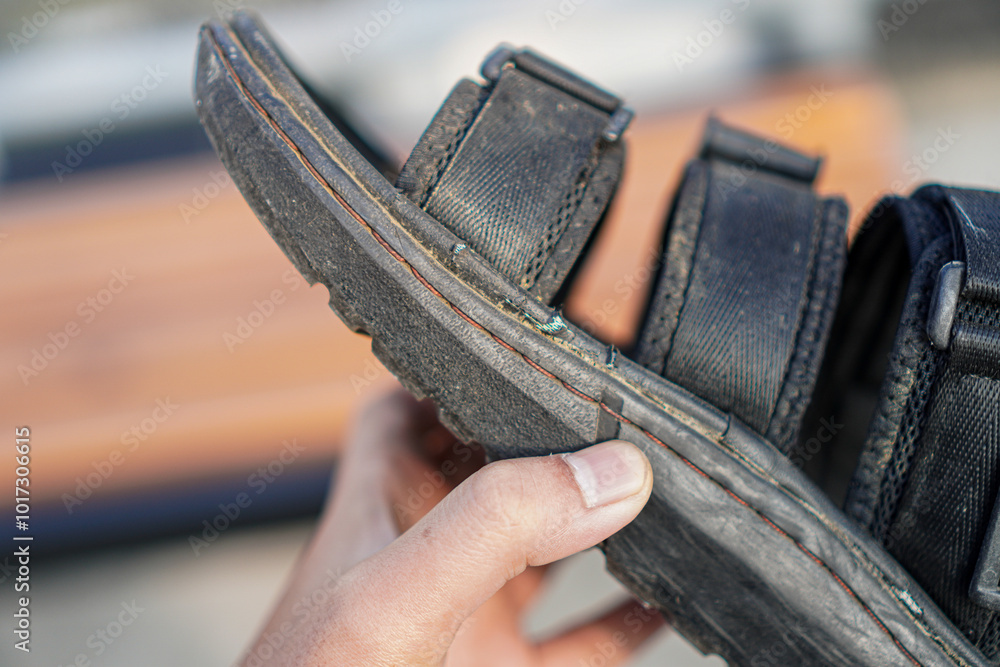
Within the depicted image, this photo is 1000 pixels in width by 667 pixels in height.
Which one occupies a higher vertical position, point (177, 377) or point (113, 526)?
point (177, 377)

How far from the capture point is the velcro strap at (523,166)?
22.1 inches

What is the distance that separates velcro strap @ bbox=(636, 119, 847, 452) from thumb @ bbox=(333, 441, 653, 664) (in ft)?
0.38

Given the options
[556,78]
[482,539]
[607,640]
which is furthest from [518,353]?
[607,640]

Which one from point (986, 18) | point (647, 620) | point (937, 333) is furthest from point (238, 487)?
point (986, 18)

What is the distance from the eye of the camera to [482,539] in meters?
0.52

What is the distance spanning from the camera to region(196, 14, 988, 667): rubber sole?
54 centimetres

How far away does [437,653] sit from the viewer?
0.57 m

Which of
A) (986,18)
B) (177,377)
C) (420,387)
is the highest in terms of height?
(986,18)

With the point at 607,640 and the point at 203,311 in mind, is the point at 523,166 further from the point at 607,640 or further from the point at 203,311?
the point at 203,311

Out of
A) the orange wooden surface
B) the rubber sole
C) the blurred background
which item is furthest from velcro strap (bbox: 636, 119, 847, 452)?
the orange wooden surface

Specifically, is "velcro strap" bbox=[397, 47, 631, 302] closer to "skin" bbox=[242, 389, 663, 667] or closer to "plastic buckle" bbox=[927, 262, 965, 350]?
"skin" bbox=[242, 389, 663, 667]

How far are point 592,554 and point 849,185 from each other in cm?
117

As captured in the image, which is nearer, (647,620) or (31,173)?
(647,620)

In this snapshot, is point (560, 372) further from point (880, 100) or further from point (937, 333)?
point (880, 100)
